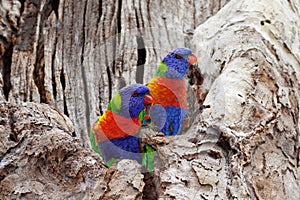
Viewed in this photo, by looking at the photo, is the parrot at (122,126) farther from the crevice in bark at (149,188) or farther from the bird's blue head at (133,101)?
the crevice in bark at (149,188)

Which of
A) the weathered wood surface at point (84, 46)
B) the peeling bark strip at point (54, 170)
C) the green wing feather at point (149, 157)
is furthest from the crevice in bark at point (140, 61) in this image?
the peeling bark strip at point (54, 170)

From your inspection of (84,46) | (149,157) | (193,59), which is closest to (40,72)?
(84,46)

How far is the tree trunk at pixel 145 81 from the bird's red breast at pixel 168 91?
85 mm

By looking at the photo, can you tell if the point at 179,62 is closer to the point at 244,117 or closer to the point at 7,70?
the point at 244,117

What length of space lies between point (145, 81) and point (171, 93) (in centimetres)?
25

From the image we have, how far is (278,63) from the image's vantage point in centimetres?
203

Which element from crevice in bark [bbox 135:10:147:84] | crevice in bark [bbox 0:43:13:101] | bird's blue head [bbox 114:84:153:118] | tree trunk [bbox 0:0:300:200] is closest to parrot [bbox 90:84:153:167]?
bird's blue head [bbox 114:84:153:118]

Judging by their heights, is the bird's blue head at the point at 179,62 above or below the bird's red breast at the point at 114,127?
above

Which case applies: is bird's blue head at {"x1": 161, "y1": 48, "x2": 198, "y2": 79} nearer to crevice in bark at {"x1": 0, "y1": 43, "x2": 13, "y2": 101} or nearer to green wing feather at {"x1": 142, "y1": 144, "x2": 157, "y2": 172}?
green wing feather at {"x1": 142, "y1": 144, "x2": 157, "y2": 172}

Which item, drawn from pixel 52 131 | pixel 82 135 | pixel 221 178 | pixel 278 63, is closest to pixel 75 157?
pixel 52 131

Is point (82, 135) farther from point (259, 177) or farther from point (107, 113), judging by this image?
point (259, 177)

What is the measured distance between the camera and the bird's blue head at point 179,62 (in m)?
2.29

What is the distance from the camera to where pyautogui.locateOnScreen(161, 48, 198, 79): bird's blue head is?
2.29 m

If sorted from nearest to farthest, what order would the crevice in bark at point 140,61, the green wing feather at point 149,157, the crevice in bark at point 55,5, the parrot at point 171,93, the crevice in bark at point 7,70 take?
the green wing feather at point 149,157, the parrot at point 171,93, the crevice in bark at point 7,70, the crevice in bark at point 140,61, the crevice in bark at point 55,5
